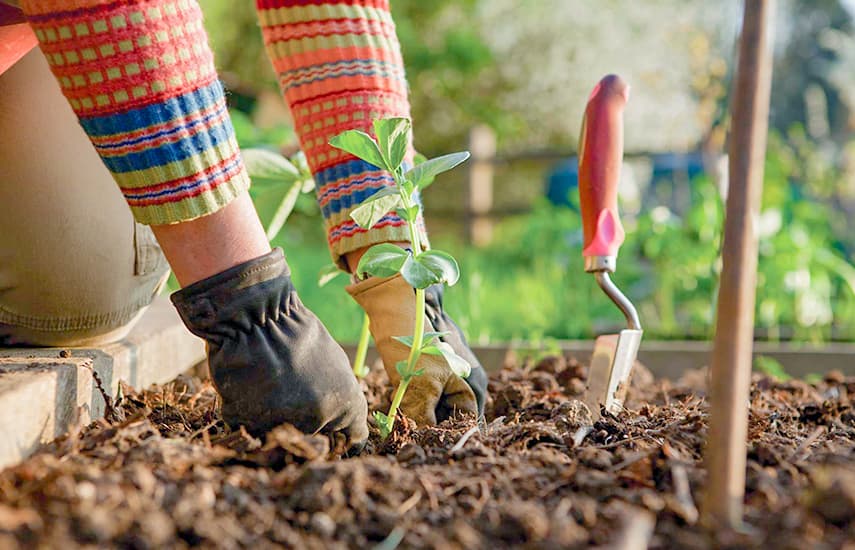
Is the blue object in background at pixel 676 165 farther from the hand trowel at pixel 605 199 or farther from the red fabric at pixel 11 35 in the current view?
the red fabric at pixel 11 35

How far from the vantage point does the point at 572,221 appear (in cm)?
401

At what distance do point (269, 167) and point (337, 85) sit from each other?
27cm

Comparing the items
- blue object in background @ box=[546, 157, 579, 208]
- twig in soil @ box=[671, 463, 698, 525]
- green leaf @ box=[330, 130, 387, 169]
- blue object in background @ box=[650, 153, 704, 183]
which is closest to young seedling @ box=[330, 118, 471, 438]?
green leaf @ box=[330, 130, 387, 169]

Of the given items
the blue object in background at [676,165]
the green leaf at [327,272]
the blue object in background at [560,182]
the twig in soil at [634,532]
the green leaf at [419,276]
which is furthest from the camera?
the blue object in background at [560,182]

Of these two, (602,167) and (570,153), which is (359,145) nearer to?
(602,167)

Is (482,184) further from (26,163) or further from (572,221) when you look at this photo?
(26,163)

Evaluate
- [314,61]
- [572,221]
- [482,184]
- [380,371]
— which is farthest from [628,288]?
[482,184]

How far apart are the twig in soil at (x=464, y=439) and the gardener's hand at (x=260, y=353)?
0.14 meters

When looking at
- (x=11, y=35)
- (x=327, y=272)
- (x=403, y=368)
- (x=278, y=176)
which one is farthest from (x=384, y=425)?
(x=11, y=35)

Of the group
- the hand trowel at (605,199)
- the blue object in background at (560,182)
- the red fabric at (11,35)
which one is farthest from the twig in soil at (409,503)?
the blue object in background at (560,182)

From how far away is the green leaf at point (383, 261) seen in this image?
961 millimetres

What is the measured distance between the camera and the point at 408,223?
3.32 feet

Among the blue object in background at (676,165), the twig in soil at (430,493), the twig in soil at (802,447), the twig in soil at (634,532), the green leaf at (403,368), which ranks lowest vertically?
the blue object in background at (676,165)

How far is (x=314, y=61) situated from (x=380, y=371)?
26.3 inches
